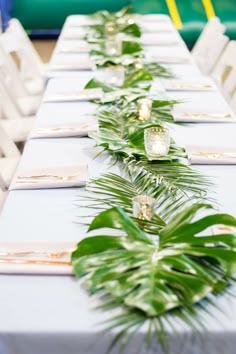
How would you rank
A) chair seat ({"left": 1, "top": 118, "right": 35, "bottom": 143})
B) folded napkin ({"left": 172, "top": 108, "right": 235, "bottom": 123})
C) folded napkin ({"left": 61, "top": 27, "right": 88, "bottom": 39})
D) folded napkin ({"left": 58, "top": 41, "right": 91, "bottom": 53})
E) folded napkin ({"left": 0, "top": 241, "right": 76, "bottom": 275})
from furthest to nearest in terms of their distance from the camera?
folded napkin ({"left": 61, "top": 27, "right": 88, "bottom": 39}) → folded napkin ({"left": 58, "top": 41, "right": 91, "bottom": 53}) → chair seat ({"left": 1, "top": 118, "right": 35, "bottom": 143}) → folded napkin ({"left": 172, "top": 108, "right": 235, "bottom": 123}) → folded napkin ({"left": 0, "top": 241, "right": 76, "bottom": 275})

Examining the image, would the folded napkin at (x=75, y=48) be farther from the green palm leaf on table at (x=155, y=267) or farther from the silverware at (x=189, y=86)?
the green palm leaf on table at (x=155, y=267)

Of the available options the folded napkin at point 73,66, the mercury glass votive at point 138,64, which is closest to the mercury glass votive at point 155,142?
the mercury glass votive at point 138,64

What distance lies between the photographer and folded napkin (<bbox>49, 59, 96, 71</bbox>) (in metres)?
3.57

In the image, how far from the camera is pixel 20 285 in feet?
4.69

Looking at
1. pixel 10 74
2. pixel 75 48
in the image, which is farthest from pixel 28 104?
pixel 75 48

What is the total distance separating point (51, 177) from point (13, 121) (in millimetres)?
1599

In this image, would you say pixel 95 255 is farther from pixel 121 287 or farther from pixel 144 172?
→ pixel 144 172

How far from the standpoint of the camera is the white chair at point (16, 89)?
3.71 m

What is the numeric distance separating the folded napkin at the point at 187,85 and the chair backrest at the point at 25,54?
140 centimetres

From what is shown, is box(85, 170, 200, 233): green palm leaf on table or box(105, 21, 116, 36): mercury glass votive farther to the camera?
box(105, 21, 116, 36): mercury glass votive

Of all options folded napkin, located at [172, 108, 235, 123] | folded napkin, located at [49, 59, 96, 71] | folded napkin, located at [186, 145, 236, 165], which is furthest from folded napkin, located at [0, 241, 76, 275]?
folded napkin, located at [49, 59, 96, 71]

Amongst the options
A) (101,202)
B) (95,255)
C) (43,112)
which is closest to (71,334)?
(95,255)

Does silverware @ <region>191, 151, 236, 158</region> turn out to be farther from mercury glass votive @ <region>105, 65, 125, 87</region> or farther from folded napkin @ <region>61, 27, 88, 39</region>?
folded napkin @ <region>61, 27, 88, 39</region>

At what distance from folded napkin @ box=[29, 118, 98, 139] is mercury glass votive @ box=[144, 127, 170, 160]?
14.4 inches
